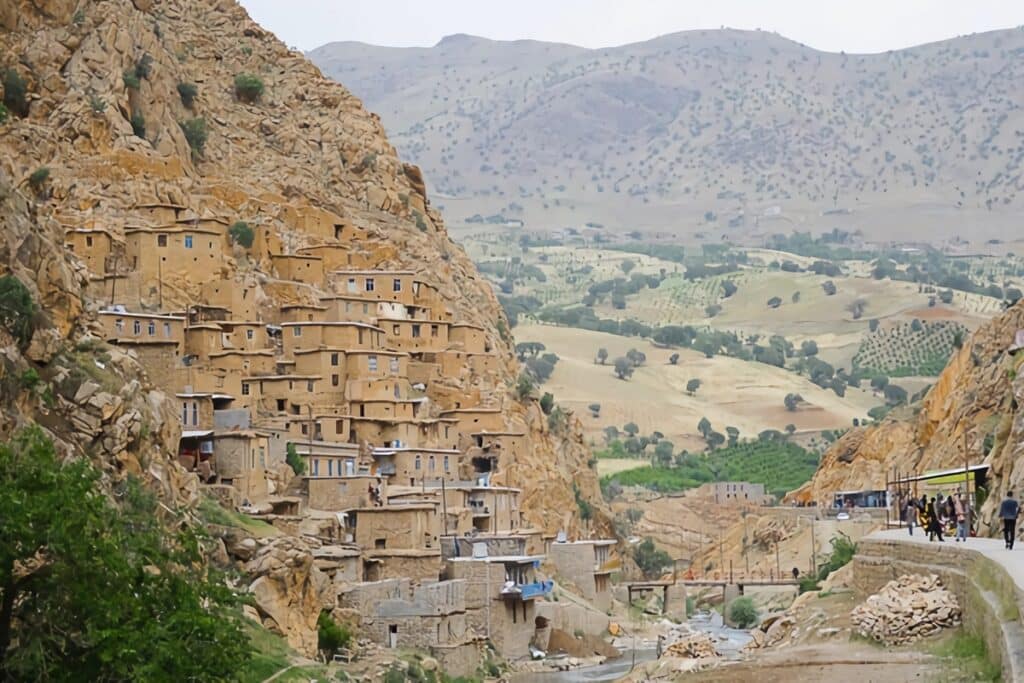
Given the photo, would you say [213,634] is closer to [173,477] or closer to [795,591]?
[173,477]

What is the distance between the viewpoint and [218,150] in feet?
260

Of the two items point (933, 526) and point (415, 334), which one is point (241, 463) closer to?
point (415, 334)

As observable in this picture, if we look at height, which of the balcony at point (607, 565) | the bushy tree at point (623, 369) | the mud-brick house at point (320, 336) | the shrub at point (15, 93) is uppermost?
the shrub at point (15, 93)

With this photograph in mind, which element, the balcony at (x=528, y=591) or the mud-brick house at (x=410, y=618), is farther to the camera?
the balcony at (x=528, y=591)

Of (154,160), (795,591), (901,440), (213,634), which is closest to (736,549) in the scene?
(901,440)

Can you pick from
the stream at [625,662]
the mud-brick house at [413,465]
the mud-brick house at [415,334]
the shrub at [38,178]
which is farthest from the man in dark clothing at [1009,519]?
the shrub at [38,178]

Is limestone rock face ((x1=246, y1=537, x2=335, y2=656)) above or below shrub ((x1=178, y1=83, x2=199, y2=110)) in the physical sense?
below

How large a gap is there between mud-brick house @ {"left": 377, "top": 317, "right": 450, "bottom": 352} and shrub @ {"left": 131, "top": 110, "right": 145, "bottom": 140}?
11.8 meters

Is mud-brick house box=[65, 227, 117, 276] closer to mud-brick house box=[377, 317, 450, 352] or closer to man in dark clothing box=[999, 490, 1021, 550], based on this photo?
mud-brick house box=[377, 317, 450, 352]

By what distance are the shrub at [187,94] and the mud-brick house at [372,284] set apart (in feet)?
37.4

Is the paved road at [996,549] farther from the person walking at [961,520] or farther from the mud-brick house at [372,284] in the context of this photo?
the mud-brick house at [372,284]

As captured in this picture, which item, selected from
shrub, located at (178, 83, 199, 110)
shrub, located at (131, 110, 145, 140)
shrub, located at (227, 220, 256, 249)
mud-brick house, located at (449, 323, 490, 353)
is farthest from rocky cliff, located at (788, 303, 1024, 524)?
shrub, located at (178, 83, 199, 110)

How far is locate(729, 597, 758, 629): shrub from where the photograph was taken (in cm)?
8112

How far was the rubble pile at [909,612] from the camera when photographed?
1325 inches
